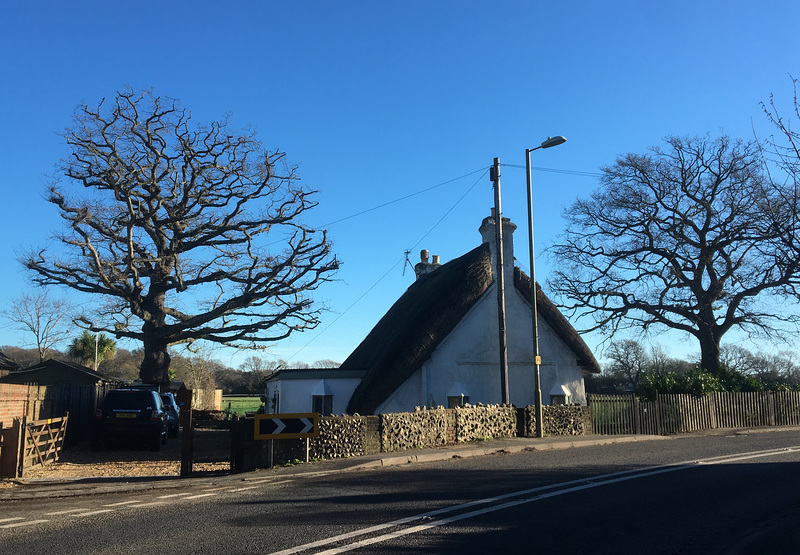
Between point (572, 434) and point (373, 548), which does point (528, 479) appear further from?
point (572, 434)

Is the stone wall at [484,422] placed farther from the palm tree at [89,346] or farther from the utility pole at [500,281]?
the palm tree at [89,346]

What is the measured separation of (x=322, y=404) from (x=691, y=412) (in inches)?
606

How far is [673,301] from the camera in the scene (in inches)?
1483

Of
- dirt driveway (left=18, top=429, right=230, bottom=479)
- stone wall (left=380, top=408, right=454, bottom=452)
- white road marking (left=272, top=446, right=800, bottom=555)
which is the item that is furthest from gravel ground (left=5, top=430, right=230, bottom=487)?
white road marking (left=272, top=446, right=800, bottom=555)

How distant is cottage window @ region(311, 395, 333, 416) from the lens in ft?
92.6

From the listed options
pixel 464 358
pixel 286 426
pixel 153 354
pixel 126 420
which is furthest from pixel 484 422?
pixel 153 354

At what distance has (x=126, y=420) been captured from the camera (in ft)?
61.2

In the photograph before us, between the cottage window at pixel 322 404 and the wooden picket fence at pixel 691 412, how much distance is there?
11283mm

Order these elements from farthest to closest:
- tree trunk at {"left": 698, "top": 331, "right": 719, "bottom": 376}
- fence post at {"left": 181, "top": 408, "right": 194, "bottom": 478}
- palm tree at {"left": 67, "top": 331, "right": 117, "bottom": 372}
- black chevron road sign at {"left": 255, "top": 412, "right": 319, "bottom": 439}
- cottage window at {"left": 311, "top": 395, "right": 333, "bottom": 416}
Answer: palm tree at {"left": 67, "top": 331, "right": 117, "bottom": 372} < tree trunk at {"left": 698, "top": 331, "right": 719, "bottom": 376} < cottage window at {"left": 311, "top": 395, "right": 333, "bottom": 416} < black chevron road sign at {"left": 255, "top": 412, "right": 319, "bottom": 439} < fence post at {"left": 181, "top": 408, "right": 194, "bottom": 478}

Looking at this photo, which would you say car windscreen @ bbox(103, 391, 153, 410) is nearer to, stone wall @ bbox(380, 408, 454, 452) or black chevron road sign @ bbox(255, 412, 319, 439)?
black chevron road sign @ bbox(255, 412, 319, 439)

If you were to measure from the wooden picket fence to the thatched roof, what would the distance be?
4106 millimetres

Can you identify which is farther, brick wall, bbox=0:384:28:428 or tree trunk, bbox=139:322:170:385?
tree trunk, bbox=139:322:170:385

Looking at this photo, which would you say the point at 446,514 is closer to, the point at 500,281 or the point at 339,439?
the point at 339,439

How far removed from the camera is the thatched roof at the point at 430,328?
24859 millimetres
